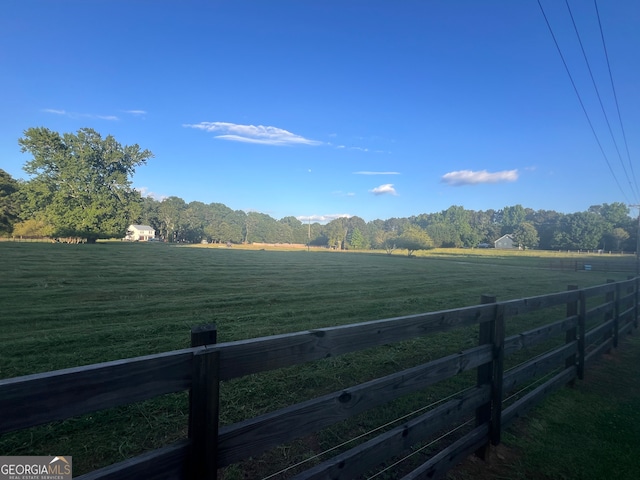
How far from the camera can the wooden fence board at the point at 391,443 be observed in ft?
6.64

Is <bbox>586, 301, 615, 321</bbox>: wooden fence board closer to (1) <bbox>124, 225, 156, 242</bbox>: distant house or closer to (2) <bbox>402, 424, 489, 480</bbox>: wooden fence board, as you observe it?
(2) <bbox>402, 424, 489, 480</bbox>: wooden fence board

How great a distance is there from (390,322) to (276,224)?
13502cm

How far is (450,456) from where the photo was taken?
2.77 m

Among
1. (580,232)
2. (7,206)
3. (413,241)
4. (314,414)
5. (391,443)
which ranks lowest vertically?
(391,443)

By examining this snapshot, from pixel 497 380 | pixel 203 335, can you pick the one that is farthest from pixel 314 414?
pixel 497 380

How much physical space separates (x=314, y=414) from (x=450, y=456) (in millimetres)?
1523

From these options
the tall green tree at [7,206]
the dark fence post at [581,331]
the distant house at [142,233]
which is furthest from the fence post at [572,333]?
the distant house at [142,233]

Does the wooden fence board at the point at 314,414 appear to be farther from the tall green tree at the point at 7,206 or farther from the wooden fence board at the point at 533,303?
the tall green tree at the point at 7,206

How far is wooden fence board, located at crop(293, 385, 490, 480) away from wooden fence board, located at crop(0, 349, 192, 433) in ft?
3.10

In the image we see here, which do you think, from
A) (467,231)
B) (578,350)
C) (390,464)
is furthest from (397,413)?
(467,231)

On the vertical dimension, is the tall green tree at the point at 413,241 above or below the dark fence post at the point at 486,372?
above

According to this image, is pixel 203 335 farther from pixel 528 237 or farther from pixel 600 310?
pixel 528 237

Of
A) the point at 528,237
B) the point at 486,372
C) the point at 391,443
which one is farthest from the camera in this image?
the point at 528,237

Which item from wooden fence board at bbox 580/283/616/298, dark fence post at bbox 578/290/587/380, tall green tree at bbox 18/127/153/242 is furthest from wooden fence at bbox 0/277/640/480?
tall green tree at bbox 18/127/153/242
